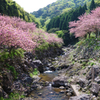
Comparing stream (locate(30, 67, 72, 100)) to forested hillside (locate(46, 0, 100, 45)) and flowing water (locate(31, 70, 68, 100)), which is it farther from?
forested hillside (locate(46, 0, 100, 45))

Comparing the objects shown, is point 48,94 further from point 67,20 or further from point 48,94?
point 67,20

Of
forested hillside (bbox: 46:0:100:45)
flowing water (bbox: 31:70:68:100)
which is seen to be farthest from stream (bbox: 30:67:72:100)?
forested hillside (bbox: 46:0:100:45)

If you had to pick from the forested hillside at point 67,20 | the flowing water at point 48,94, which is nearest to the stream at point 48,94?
the flowing water at point 48,94

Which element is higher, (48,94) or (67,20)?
(67,20)

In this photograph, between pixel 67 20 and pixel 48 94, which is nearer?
pixel 48 94

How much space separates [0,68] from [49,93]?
6.09m

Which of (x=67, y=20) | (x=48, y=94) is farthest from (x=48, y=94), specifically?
(x=67, y=20)

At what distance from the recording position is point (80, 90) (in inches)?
453

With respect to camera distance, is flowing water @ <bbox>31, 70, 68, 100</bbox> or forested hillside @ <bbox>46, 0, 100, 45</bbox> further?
forested hillside @ <bbox>46, 0, 100, 45</bbox>

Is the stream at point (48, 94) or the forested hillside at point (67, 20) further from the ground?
the forested hillside at point (67, 20)

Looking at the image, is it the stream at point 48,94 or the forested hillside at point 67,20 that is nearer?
the stream at point 48,94

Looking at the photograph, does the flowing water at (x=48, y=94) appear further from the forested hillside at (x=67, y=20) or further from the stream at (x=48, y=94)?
the forested hillside at (x=67, y=20)

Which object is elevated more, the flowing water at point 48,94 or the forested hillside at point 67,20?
the forested hillside at point 67,20

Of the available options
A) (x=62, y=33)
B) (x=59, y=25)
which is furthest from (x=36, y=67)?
(x=59, y=25)
